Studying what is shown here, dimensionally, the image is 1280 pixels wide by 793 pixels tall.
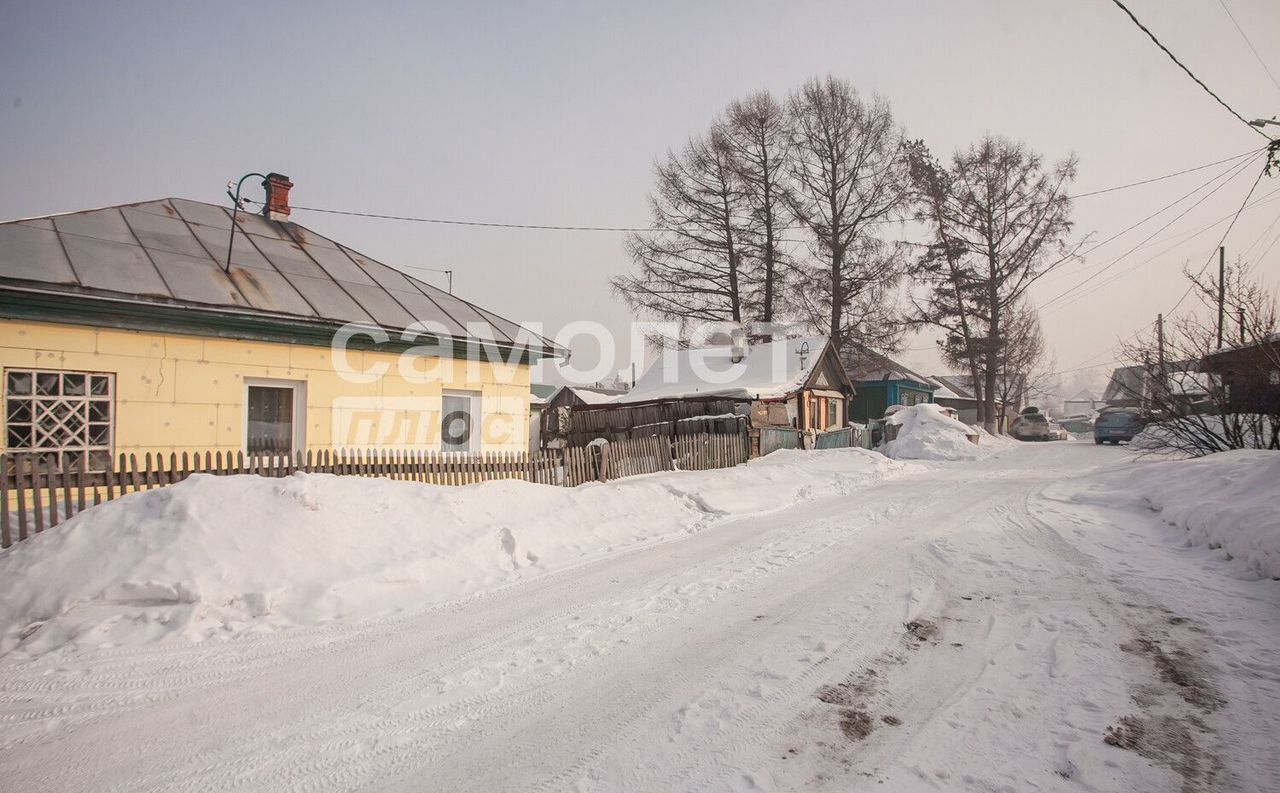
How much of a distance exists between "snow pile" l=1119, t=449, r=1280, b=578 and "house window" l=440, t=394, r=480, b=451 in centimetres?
1074

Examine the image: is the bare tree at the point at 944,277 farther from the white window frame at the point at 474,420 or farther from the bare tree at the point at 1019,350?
the white window frame at the point at 474,420

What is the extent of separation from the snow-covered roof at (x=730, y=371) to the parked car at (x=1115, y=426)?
1461 centimetres

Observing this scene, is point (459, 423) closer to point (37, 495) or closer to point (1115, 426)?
point (37, 495)

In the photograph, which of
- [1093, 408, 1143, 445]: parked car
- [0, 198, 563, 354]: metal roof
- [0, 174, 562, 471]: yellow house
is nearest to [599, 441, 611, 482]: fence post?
[0, 174, 562, 471]: yellow house

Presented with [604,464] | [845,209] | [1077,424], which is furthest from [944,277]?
[1077,424]

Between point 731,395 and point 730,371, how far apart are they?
194 inches

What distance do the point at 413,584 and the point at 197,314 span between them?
5601mm

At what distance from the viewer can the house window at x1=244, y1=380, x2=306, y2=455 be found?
9.27 meters

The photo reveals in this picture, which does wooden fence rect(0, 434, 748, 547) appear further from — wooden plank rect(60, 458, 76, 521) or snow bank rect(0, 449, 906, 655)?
snow bank rect(0, 449, 906, 655)

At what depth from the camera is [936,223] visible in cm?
3166

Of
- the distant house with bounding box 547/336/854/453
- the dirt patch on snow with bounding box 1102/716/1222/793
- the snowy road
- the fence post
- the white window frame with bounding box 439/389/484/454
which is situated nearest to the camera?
the dirt patch on snow with bounding box 1102/716/1222/793

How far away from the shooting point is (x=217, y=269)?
31.6 feet

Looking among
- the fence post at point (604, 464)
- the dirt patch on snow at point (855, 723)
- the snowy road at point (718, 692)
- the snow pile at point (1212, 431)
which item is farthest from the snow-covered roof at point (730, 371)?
the dirt patch on snow at point (855, 723)

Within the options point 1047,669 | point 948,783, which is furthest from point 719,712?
point 1047,669
